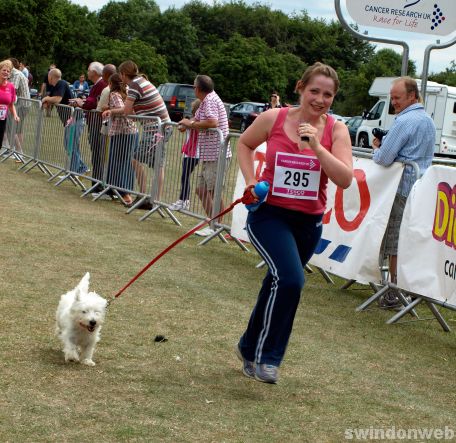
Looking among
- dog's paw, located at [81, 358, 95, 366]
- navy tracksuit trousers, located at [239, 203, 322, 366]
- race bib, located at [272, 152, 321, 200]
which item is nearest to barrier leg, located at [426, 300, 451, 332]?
navy tracksuit trousers, located at [239, 203, 322, 366]

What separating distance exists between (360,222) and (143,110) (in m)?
6.02

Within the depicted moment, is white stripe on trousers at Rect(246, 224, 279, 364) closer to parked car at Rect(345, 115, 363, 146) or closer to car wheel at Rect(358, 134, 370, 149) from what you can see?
car wheel at Rect(358, 134, 370, 149)

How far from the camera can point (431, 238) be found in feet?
25.2

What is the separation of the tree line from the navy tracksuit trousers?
237 feet

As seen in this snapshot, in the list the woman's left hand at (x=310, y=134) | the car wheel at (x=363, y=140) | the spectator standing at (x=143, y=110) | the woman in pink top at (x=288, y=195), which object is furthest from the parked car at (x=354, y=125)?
the woman's left hand at (x=310, y=134)

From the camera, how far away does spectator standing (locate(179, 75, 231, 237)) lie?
1162cm

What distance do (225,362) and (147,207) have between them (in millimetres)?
7915

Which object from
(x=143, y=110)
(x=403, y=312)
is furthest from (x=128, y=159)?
(x=403, y=312)

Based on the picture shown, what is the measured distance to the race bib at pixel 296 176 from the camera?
214 inches

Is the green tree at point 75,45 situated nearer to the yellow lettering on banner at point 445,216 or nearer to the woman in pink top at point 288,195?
the yellow lettering on banner at point 445,216

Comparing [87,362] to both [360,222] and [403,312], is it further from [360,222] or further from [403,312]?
[360,222]

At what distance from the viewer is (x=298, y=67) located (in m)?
109

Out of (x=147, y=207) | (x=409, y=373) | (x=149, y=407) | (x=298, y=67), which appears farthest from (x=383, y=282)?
(x=298, y=67)

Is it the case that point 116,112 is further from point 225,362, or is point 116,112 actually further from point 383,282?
point 225,362
